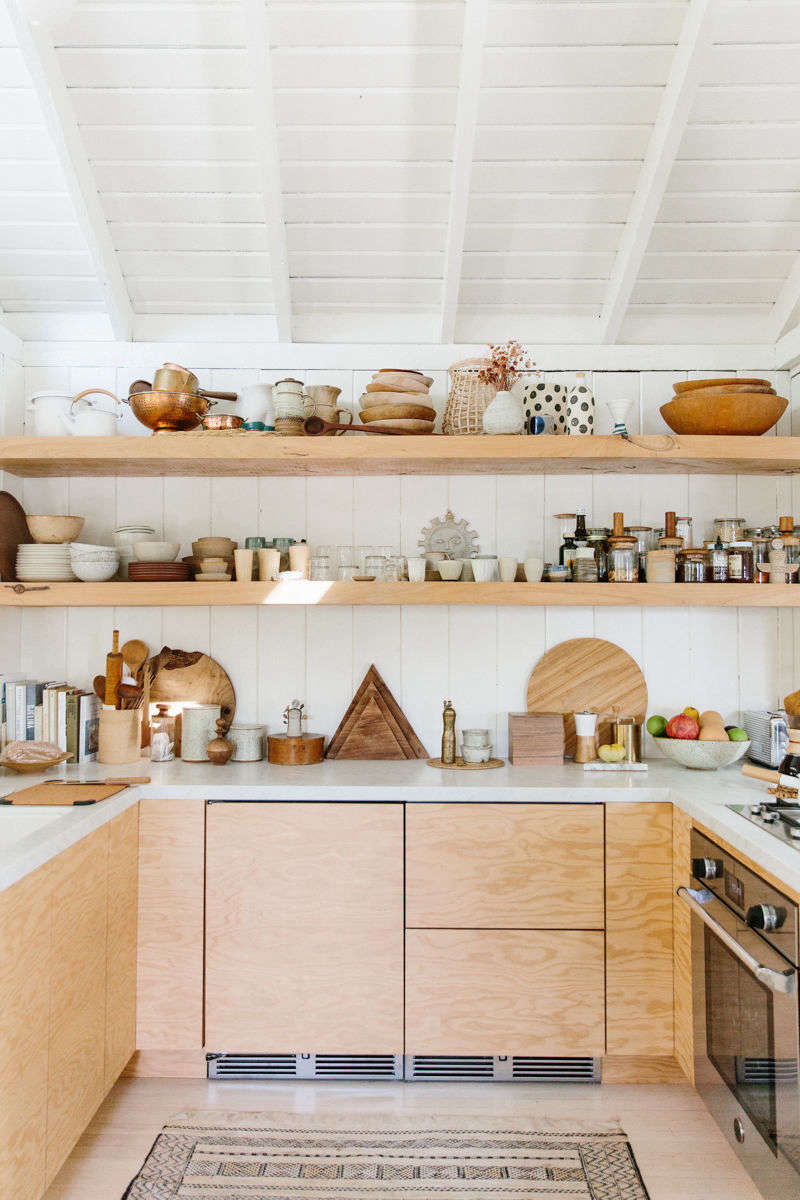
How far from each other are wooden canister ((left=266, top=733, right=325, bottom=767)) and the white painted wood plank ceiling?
147 cm

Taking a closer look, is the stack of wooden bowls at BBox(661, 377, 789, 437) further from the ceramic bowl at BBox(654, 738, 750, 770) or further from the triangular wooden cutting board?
the triangular wooden cutting board

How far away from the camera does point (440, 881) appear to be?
8.46 ft

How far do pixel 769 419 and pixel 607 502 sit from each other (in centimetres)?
63

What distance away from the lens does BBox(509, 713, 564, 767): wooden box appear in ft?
9.74

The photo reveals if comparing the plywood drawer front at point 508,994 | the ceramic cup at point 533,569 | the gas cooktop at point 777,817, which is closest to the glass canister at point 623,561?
the ceramic cup at point 533,569

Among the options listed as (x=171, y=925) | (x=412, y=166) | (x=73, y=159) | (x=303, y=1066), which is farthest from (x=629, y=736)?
(x=73, y=159)

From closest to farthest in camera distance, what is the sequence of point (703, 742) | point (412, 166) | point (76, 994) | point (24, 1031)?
1. point (24, 1031)
2. point (76, 994)
3. point (412, 166)
4. point (703, 742)

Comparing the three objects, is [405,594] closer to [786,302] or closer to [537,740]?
[537,740]

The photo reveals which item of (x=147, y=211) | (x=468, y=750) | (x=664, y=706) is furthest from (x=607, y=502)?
(x=147, y=211)

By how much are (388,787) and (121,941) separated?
86cm

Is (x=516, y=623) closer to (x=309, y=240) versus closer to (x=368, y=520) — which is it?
(x=368, y=520)

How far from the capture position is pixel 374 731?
3107mm

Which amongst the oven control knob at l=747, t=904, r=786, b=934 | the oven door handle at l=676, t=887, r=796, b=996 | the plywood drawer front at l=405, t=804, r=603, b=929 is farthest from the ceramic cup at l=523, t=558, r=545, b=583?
the oven control knob at l=747, t=904, r=786, b=934

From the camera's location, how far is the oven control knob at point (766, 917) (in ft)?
5.83
